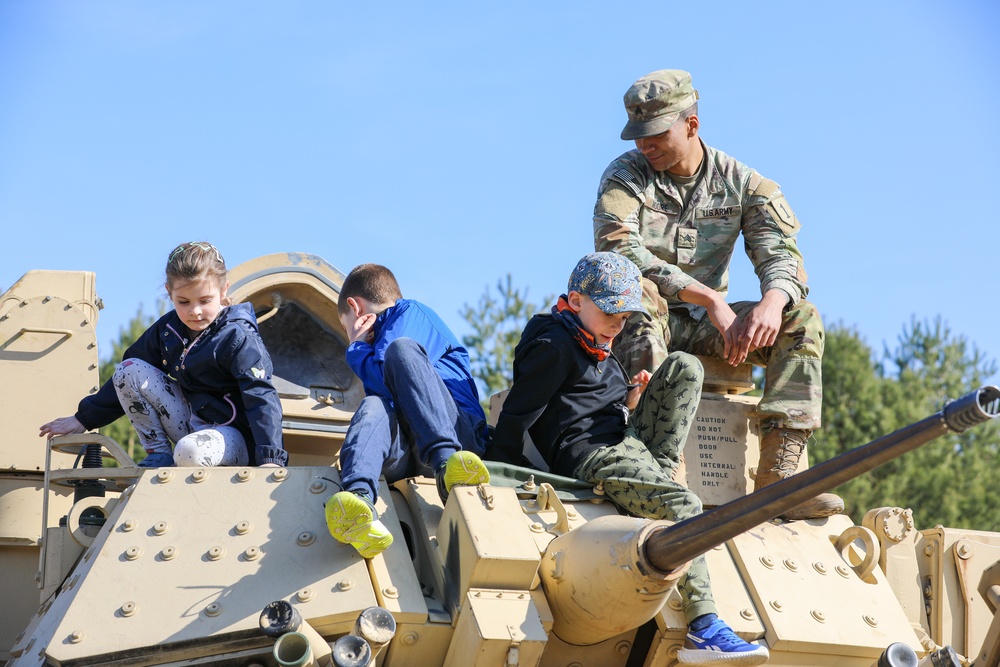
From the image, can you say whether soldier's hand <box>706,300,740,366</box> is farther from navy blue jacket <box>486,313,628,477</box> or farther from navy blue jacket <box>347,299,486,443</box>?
navy blue jacket <box>347,299,486,443</box>

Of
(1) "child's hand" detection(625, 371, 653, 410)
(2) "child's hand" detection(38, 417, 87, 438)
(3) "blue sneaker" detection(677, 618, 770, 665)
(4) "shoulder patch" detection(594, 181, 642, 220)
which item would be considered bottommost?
(2) "child's hand" detection(38, 417, 87, 438)

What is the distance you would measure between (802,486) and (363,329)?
263 cm

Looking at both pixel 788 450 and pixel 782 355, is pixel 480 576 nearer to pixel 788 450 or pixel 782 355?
pixel 788 450

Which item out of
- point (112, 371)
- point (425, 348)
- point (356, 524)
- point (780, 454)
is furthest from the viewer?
point (112, 371)

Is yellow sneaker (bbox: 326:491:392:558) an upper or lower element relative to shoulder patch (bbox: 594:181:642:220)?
lower

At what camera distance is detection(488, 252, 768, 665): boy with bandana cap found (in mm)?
5547

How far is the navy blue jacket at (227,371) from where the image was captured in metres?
5.59

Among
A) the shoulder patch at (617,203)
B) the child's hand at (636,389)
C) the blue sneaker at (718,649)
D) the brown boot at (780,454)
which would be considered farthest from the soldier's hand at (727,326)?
the blue sneaker at (718,649)

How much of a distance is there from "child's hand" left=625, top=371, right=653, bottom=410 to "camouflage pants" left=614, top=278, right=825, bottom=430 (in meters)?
0.36

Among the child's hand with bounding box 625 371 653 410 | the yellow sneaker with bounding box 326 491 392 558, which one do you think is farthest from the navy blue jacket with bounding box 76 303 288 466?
the child's hand with bounding box 625 371 653 410

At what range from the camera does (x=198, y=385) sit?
5844 millimetres

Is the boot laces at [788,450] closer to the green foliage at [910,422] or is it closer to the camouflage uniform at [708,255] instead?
the camouflage uniform at [708,255]

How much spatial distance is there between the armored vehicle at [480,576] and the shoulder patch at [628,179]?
1538 millimetres

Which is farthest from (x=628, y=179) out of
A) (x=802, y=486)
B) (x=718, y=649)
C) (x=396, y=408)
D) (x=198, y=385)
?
(x=802, y=486)
